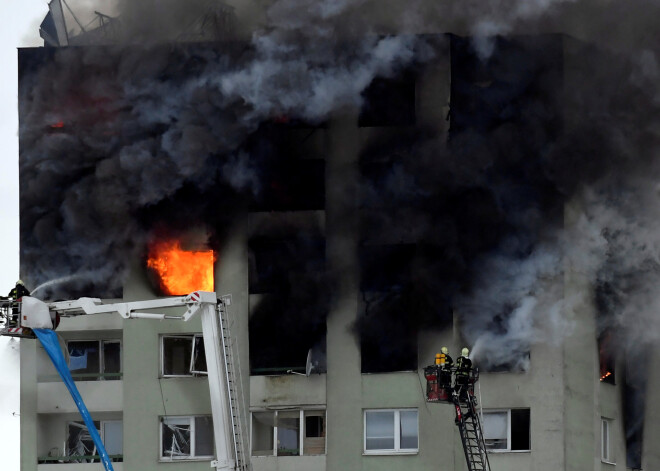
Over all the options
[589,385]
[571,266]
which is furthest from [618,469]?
[571,266]

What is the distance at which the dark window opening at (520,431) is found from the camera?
134ft

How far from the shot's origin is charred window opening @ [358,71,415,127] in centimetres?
4125

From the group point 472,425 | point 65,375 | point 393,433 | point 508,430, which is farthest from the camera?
point 393,433

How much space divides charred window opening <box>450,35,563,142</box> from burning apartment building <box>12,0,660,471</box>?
0.06m

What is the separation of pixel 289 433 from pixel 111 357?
5.38 meters

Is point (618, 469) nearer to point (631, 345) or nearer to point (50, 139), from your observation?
point (631, 345)

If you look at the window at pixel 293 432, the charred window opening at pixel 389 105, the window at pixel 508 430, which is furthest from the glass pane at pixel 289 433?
the charred window opening at pixel 389 105

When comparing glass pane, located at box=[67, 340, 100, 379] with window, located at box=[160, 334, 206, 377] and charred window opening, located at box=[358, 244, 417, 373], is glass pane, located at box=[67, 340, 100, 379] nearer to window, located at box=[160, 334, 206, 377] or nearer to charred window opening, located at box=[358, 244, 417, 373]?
window, located at box=[160, 334, 206, 377]

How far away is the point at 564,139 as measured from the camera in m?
40.6

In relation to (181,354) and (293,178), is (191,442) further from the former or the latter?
(293,178)

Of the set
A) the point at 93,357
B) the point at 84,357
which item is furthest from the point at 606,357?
the point at 84,357

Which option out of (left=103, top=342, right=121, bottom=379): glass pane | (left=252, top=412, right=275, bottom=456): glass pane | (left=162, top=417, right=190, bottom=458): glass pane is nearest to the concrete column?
(left=252, top=412, right=275, bottom=456): glass pane

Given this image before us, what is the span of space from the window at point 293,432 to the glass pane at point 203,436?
3.99 feet

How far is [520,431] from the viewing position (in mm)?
40906
